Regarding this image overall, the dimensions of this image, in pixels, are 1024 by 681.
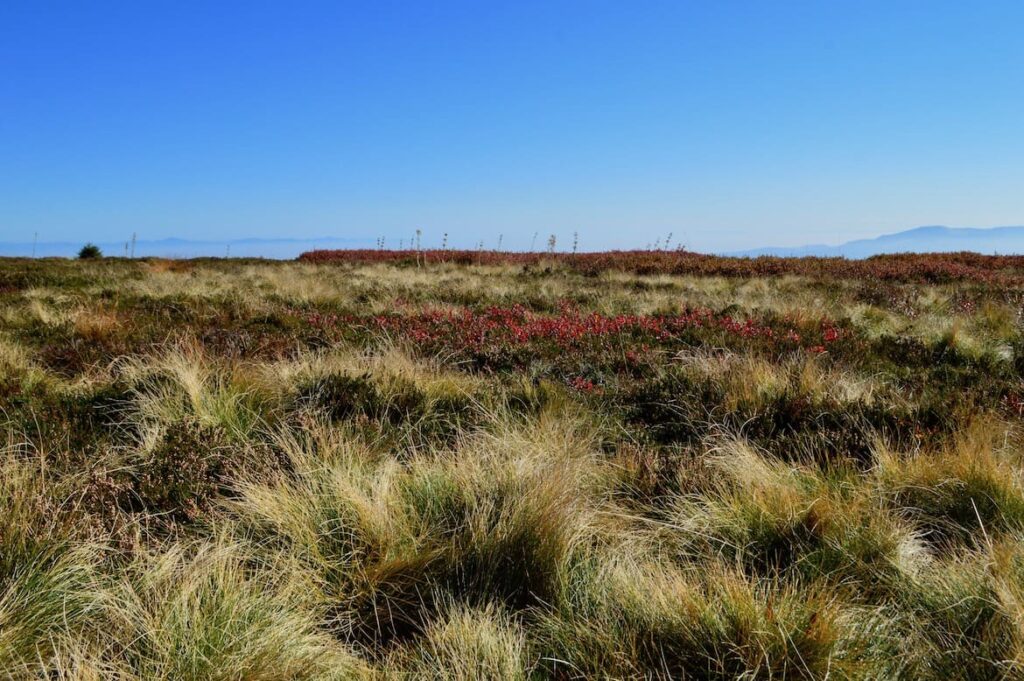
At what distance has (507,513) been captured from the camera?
3.06m

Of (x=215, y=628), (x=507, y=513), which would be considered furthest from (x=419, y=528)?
(x=215, y=628)

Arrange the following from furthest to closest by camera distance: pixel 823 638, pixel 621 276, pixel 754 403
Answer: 1. pixel 621 276
2. pixel 754 403
3. pixel 823 638

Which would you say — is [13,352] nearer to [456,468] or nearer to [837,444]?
[456,468]

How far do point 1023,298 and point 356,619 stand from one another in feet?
46.9

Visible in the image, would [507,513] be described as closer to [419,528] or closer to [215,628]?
[419,528]

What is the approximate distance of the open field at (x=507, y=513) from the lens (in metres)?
2.20

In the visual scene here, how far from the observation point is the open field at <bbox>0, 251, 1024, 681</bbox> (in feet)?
7.22

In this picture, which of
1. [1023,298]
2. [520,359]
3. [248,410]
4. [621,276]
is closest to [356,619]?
[248,410]

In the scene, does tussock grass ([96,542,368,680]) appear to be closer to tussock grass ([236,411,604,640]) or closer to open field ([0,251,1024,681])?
open field ([0,251,1024,681])

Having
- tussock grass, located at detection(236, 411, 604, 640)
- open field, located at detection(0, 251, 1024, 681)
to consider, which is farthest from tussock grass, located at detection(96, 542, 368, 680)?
tussock grass, located at detection(236, 411, 604, 640)

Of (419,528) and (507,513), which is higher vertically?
(507,513)

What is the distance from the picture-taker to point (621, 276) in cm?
1816

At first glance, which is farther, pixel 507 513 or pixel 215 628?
pixel 507 513

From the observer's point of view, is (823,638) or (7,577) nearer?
(823,638)
